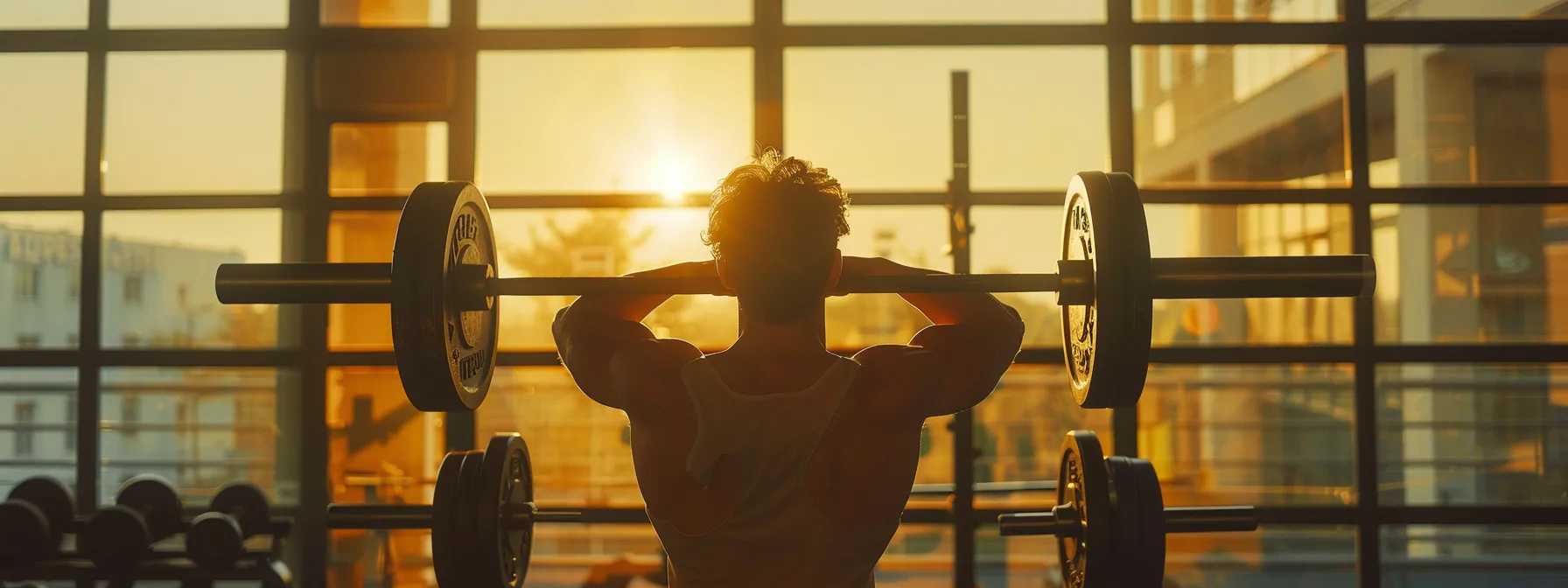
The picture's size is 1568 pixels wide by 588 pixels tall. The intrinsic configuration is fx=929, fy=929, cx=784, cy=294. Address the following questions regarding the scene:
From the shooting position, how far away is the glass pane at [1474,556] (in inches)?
116

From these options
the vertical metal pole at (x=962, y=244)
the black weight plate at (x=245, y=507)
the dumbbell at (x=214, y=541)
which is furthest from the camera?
the black weight plate at (x=245, y=507)

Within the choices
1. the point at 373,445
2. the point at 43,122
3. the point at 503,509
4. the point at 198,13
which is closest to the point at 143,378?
the point at 373,445

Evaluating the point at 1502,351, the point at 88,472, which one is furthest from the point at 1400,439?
the point at 88,472

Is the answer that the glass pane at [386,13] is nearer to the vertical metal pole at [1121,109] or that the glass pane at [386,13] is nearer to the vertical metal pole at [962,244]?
the vertical metal pole at [962,244]

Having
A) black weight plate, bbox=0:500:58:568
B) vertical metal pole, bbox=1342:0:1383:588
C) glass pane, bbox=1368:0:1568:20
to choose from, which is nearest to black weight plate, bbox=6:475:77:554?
black weight plate, bbox=0:500:58:568

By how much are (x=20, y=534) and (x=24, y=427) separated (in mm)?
727

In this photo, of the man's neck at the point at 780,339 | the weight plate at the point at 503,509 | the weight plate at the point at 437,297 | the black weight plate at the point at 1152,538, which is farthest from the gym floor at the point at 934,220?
the man's neck at the point at 780,339

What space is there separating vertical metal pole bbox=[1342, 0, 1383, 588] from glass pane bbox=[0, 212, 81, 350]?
4092 millimetres

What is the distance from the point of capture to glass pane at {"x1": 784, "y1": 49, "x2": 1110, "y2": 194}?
292cm

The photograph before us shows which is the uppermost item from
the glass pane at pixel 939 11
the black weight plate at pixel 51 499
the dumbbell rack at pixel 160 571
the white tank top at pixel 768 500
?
the glass pane at pixel 939 11

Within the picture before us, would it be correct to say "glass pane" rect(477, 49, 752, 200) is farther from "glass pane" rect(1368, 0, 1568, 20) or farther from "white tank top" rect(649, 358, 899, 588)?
"glass pane" rect(1368, 0, 1568, 20)

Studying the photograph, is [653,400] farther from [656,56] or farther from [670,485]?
[656,56]

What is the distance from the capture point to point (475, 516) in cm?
157

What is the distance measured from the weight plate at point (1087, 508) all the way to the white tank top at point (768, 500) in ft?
1.71
